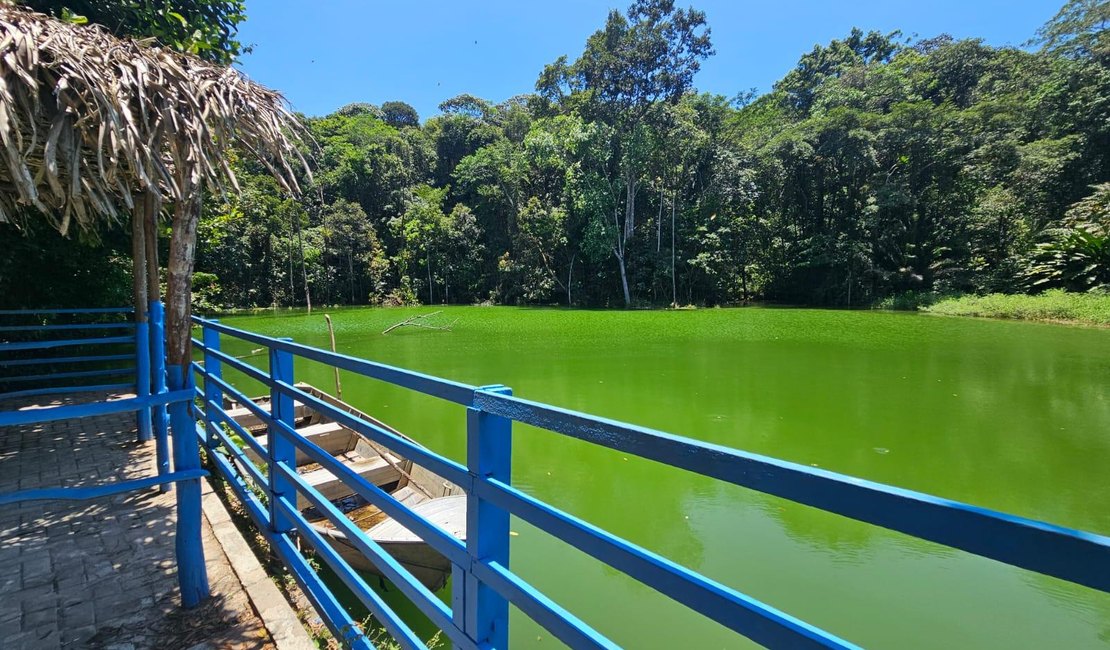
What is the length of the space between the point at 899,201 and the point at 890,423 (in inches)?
776

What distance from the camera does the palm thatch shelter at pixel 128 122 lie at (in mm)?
1620

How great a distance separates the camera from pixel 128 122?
5.44 ft

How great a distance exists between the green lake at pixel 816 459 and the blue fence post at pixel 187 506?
1.77 metres

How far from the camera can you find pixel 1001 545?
55 centimetres

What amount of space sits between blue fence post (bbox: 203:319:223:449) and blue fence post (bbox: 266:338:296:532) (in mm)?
1111

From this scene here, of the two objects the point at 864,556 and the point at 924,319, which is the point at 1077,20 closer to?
the point at 924,319

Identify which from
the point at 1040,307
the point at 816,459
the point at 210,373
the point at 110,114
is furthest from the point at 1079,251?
the point at 110,114

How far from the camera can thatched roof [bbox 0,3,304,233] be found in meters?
1.61

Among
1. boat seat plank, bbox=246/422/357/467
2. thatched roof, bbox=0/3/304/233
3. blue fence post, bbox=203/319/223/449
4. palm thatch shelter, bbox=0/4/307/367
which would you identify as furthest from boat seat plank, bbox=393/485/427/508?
thatched roof, bbox=0/3/304/233

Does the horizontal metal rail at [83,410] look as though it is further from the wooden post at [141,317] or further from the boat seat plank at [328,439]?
the boat seat plank at [328,439]

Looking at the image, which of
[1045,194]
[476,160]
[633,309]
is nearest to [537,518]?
[633,309]

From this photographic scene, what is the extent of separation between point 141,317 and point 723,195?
2560 cm

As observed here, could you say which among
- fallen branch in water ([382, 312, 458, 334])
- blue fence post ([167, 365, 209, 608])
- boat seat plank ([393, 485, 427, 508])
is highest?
blue fence post ([167, 365, 209, 608])

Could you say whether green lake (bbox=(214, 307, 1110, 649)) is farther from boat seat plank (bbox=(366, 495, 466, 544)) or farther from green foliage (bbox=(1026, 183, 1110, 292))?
green foliage (bbox=(1026, 183, 1110, 292))
